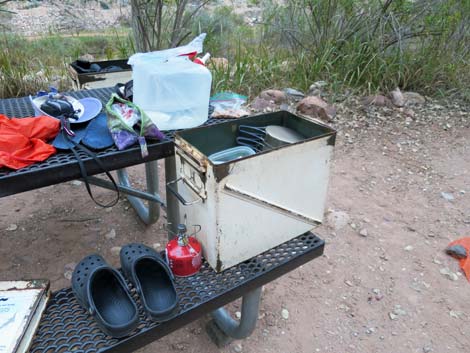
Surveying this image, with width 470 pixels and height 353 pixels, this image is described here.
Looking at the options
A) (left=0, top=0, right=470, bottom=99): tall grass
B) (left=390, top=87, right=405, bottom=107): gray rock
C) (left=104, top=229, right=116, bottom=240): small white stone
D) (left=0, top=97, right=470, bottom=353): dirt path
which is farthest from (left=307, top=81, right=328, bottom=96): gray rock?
(left=104, top=229, right=116, bottom=240): small white stone

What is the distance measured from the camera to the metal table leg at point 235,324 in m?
1.48

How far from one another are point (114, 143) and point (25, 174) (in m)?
0.31

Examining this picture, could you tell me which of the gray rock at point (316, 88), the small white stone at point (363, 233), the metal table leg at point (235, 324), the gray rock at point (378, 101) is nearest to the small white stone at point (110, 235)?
the metal table leg at point (235, 324)

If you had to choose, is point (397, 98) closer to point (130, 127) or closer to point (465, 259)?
point (465, 259)

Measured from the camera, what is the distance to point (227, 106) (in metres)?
1.84

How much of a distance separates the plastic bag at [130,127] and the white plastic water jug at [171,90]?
166 millimetres

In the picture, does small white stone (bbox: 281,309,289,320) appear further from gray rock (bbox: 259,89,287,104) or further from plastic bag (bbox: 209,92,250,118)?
gray rock (bbox: 259,89,287,104)

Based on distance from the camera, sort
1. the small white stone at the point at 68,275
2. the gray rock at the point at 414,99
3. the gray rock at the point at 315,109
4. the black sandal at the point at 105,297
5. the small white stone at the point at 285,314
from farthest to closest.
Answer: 1. the gray rock at the point at 414,99
2. the gray rock at the point at 315,109
3. the small white stone at the point at 68,275
4. the small white stone at the point at 285,314
5. the black sandal at the point at 105,297

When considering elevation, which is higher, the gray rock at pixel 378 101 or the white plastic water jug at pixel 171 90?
the white plastic water jug at pixel 171 90

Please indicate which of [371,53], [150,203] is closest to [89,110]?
[150,203]

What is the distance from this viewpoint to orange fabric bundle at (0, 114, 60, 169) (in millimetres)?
1219

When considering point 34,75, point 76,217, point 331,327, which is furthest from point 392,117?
point 34,75

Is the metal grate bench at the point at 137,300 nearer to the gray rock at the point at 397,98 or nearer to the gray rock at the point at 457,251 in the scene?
the gray rock at the point at 457,251

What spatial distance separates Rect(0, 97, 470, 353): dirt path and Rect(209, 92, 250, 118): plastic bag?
92cm
